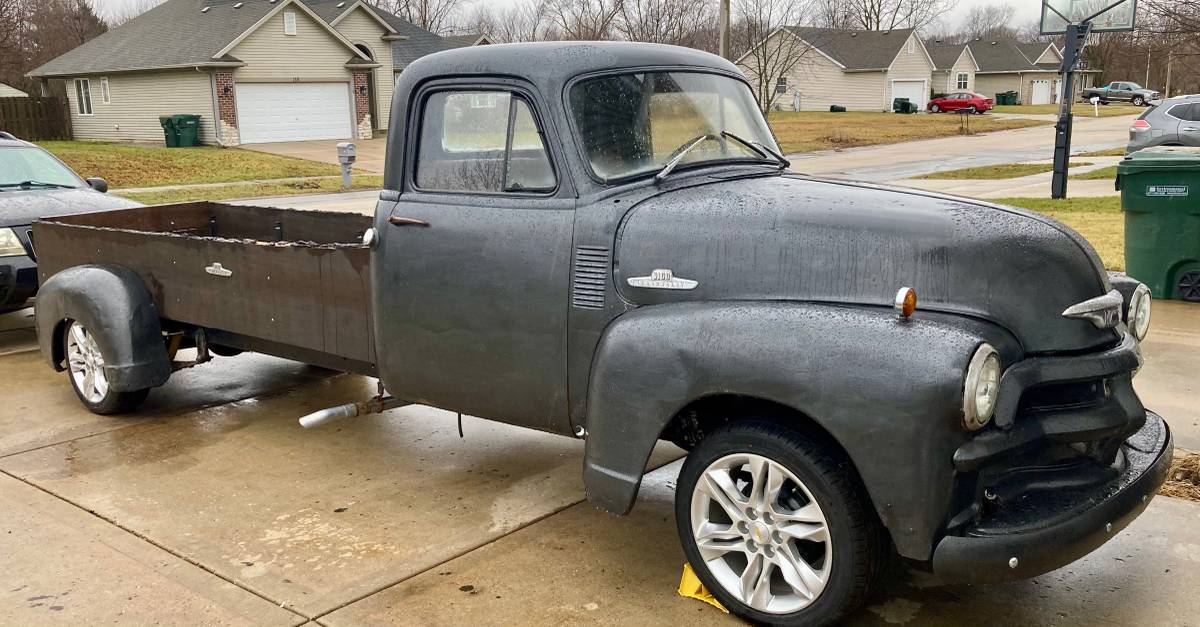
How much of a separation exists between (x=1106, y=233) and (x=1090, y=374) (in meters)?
9.27

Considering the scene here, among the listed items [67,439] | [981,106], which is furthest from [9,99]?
[981,106]

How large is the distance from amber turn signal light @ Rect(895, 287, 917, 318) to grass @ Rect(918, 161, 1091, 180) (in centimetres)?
1921

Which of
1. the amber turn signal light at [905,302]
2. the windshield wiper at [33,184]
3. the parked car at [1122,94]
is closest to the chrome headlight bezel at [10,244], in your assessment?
the windshield wiper at [33,184]

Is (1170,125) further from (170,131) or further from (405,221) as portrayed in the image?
(170,131)

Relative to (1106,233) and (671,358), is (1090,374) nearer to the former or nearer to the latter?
(671,358)

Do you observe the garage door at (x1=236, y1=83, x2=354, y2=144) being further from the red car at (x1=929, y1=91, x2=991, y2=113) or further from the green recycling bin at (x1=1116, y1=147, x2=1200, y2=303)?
the red car at (x1=929, y1=91, x2=991, y2=113)

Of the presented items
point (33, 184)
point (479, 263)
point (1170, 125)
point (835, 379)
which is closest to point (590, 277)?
point (479, 263)

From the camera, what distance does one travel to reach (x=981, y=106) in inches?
2379

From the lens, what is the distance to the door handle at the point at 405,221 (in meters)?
4.46

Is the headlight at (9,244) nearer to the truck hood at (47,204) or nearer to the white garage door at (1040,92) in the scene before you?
the truck hood at (47,204)

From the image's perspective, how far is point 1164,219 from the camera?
27.1 feet

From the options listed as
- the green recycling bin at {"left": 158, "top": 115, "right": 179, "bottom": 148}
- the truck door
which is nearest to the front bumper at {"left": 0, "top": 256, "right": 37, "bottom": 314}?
the truck door

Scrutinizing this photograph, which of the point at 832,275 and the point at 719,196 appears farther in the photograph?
the point at 719,196

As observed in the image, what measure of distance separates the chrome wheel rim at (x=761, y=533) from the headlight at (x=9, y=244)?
21.7 feet
